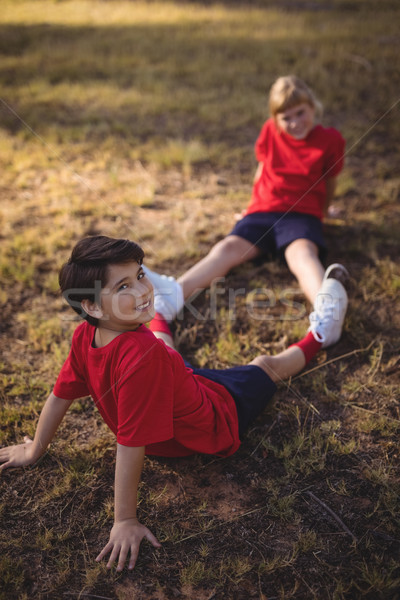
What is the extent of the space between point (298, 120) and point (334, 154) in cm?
38

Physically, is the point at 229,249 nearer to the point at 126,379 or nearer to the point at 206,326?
the point at 206,326

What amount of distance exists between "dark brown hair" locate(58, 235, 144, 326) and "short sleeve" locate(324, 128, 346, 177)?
2296 millimetres

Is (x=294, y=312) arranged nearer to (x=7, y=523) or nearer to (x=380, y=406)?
(x=380, y=406)

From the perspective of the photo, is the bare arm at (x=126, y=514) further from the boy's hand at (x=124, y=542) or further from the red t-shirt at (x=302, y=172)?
the red t-shirt at (x=302, y=172)

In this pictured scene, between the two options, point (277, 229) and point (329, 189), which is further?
point (329, 189)

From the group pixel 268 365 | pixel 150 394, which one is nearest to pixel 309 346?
pixel 268 365

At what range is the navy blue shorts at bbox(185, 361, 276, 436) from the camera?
2211 mm

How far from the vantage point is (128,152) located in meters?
5.34

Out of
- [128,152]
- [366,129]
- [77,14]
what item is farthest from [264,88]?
[77,14]

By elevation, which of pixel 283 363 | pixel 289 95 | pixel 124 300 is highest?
pixel 289 95

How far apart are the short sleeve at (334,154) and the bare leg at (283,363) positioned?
5.27ft

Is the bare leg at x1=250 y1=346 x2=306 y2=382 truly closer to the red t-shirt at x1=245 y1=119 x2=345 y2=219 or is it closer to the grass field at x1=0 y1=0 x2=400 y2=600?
the grass field at x1=0 y1=0 x2=400 y2=600

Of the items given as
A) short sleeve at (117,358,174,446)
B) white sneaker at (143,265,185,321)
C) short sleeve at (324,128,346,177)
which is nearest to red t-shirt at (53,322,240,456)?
short sleeve at (117,358,174,446)

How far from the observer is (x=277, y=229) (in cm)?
341
